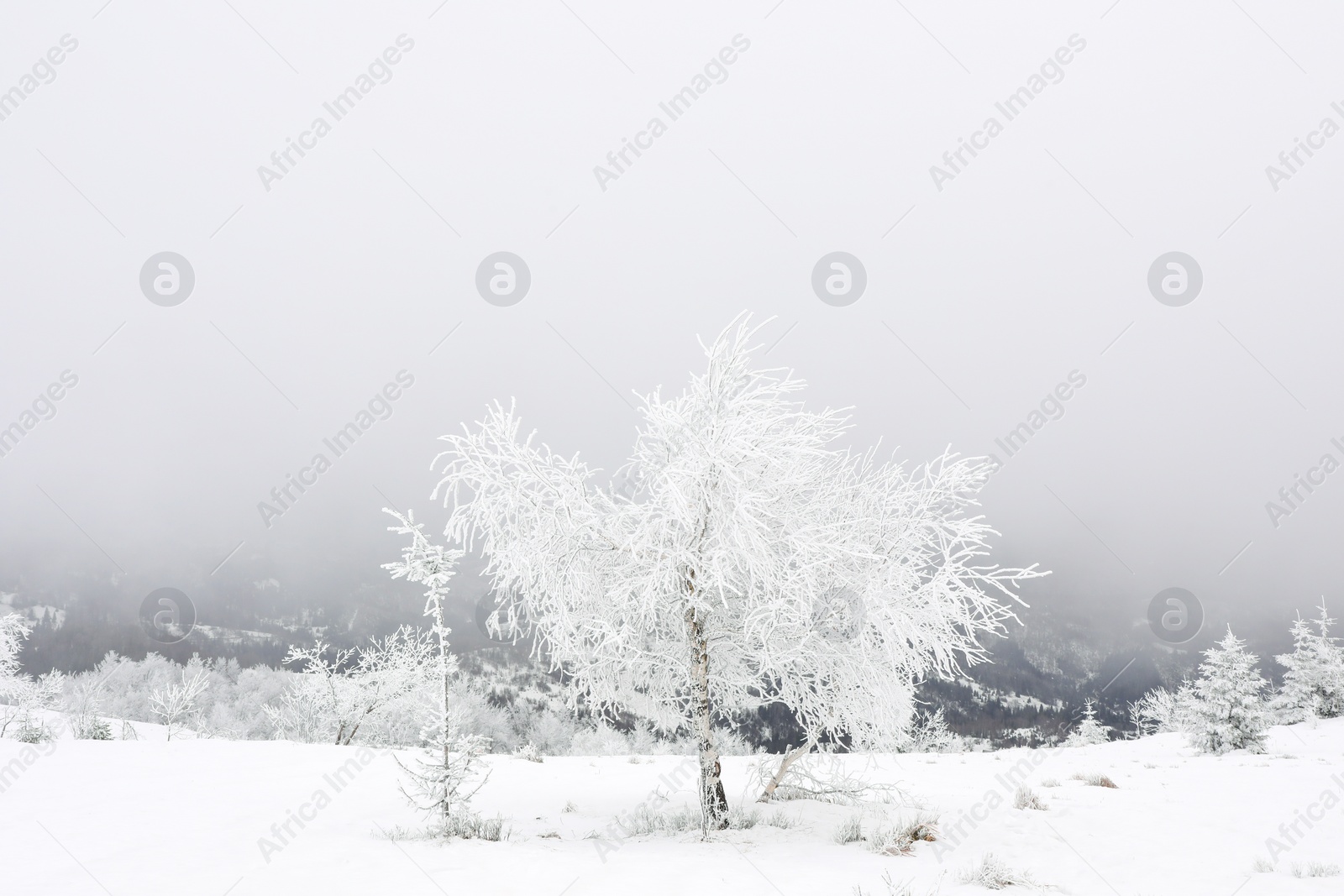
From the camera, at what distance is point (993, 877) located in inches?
258

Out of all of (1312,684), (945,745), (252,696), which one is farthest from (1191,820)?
(252,696)

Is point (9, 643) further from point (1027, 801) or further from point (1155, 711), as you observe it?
point (1155, 711)

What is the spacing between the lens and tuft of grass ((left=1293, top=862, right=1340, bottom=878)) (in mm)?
6754

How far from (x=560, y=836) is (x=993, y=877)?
553cm

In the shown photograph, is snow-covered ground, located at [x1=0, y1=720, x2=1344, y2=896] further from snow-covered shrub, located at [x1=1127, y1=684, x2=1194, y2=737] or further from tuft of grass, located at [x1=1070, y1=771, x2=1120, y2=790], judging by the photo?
snow-covered shrub, located at [x1=1127, y1=684, x2=1194, y2=737]

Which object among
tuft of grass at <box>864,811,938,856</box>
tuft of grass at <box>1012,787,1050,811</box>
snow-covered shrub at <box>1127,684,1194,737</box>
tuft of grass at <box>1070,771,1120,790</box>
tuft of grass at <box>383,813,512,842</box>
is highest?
snow-covered shrub at <box>1127,684,1194,737</box>

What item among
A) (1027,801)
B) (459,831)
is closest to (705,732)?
(459,831)

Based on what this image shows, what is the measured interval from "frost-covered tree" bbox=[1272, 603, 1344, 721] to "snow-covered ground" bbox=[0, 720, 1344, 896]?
20446 mm

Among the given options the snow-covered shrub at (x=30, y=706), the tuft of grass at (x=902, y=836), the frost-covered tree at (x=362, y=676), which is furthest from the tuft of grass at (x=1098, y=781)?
the frost-covered tree at (x=362, y=676)

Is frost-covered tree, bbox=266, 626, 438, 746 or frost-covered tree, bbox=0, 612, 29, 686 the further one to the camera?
frost-covered tree, bbox=266, 626, 438, 746

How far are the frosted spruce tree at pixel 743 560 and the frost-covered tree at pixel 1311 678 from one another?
3178cm

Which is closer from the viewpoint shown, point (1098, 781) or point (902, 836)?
point (902, 836)

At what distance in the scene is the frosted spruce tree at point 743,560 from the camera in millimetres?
7977

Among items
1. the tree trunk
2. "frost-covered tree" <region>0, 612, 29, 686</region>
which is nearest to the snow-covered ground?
the tree trunk
